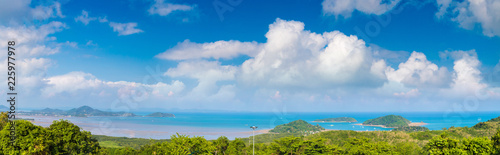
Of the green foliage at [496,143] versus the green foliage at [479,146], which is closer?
the green foliage at [496,143]

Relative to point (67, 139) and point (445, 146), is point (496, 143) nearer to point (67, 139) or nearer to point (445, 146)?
point (445, 146)

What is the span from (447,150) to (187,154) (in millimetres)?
28801

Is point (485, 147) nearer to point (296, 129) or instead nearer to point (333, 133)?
point (333, 133)

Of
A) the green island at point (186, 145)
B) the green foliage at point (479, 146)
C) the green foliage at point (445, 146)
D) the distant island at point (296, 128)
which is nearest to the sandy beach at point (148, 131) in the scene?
the distant island at point (296, 128)

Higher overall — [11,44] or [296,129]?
[11,44]

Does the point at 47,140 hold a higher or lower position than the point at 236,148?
higher

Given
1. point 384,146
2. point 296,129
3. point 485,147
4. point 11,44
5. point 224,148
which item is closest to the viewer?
point 11,44

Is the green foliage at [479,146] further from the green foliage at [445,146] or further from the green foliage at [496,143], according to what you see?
the green foliage at [445,146]

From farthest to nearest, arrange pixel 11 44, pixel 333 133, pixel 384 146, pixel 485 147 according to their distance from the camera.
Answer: pixel 333 133 → pixel 384 146 → pixel 485 147 → pixel 11 44

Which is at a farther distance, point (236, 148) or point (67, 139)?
point (236, 148)

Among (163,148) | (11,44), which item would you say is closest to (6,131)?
(11,44)

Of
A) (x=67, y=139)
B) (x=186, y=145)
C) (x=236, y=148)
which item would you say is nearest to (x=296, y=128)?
(x=236, y=148)

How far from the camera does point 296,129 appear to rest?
16912 cm

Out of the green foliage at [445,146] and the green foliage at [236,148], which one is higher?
the green foliage at [445,146]
